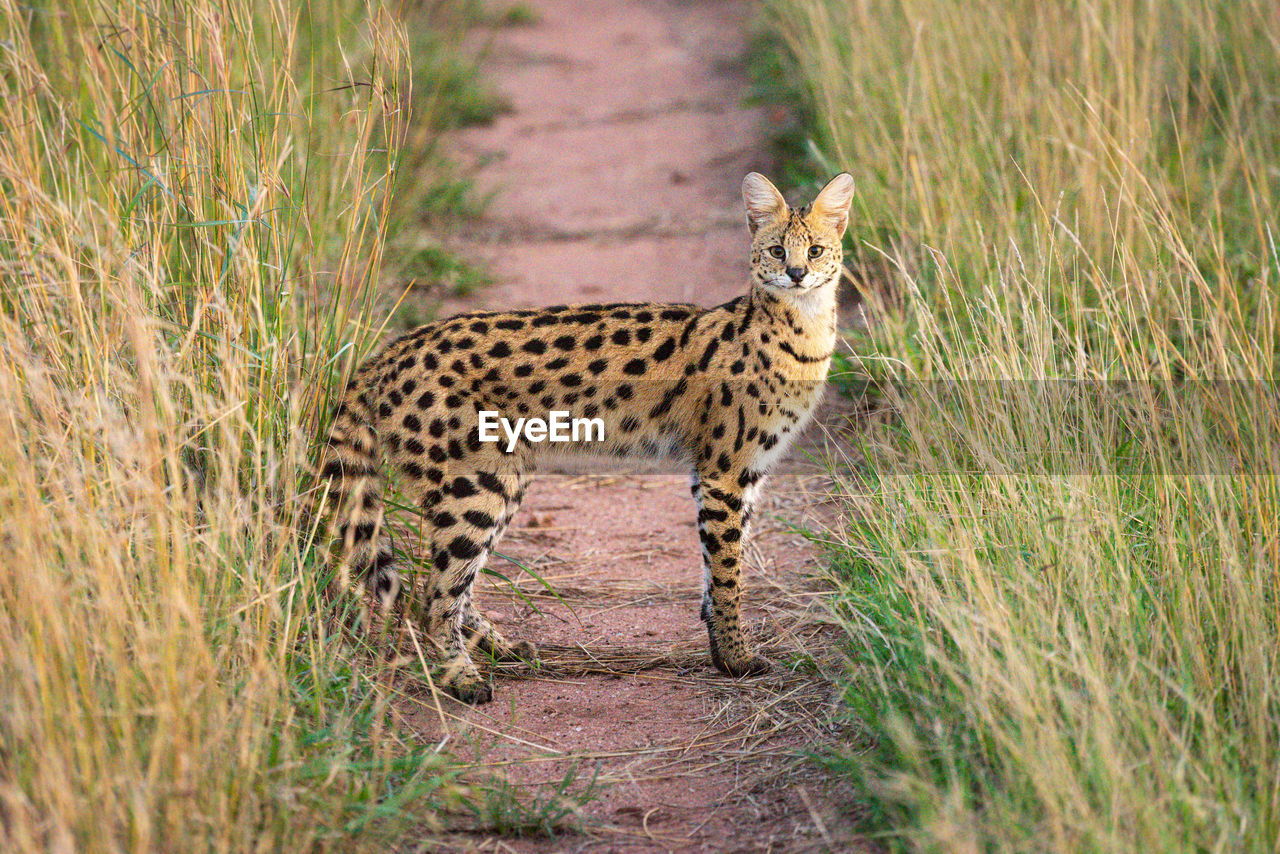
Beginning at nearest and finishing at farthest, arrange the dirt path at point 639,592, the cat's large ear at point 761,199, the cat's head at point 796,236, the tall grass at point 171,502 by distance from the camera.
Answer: the tall grass at point 171,502
the dirt path at point 639,592
the cat's head at point 796,236
the cat's large ear at point 761,199

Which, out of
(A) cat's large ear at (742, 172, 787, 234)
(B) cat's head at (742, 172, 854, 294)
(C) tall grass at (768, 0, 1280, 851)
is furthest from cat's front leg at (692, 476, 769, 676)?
(A) cat's large ear at (742, 172, 787, 234)

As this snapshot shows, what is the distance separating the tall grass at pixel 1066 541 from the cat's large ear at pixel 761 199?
0.57m

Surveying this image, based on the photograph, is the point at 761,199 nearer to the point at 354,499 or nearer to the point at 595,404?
the point at 595,404

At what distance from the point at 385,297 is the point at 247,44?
2.62 metres

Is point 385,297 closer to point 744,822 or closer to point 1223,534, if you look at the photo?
point 744,822

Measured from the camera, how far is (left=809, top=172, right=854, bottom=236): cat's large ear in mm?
4125

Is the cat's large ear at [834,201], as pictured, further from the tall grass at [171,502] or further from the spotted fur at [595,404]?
the tall grass at [171,502]

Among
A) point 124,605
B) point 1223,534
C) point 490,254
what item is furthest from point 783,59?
point 124,605

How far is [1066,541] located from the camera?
10.5 ft

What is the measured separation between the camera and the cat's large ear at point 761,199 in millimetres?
4199

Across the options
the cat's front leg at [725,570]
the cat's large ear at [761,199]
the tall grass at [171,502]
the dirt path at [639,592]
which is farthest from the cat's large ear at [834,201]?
the tall grass at [171,502]

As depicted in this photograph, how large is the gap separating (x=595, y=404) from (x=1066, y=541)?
5.30 feet

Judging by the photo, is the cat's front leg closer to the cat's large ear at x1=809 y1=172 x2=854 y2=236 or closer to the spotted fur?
the spotted fur

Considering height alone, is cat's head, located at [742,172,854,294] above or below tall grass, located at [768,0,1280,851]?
above
